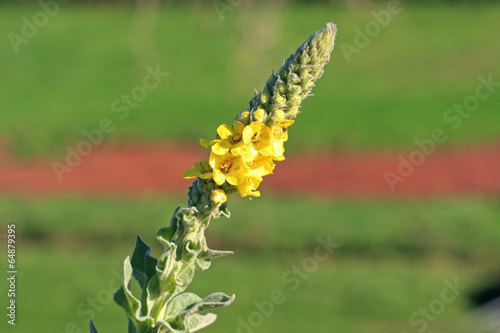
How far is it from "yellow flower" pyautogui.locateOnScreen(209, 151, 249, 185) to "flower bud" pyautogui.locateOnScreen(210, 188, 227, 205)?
0.16 feet

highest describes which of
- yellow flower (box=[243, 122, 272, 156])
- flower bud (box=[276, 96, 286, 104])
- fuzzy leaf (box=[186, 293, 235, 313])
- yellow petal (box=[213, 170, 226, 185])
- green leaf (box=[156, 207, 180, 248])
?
flower bud (box=[276, 96, 286, 104])

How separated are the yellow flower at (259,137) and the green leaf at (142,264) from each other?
22.4 inches

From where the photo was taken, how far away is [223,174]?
1954mm

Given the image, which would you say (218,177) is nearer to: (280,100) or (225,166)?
(225,166)

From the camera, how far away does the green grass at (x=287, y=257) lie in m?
10.4

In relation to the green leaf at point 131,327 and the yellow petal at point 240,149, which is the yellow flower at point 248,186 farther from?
the green leaf at point 131,327

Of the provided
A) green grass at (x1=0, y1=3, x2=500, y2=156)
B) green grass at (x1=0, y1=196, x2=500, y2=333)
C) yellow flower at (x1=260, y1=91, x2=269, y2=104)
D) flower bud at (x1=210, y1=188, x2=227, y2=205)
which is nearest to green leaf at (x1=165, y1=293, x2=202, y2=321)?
flower bud at (x1=210, y1=188, x2=227, y2=205)

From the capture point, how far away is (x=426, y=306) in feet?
34.6

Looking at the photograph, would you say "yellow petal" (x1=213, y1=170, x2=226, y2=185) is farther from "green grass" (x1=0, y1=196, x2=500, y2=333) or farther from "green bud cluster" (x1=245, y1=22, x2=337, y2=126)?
"green grass" (x1=0, y1=196, x2=500, y2=333)

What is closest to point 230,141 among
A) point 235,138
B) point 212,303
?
point 235,138

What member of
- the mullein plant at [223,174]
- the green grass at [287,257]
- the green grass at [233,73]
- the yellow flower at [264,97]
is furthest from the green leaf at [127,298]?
the green grass at [233,73]

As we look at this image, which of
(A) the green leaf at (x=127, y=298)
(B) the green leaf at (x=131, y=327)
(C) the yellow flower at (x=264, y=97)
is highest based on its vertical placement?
(C) the yellow flower at (x=264, y=97)

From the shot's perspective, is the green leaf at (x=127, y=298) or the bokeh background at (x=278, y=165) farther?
the bokeh background at (x=278, y=165)

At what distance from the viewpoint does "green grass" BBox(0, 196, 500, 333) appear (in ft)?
34.1
